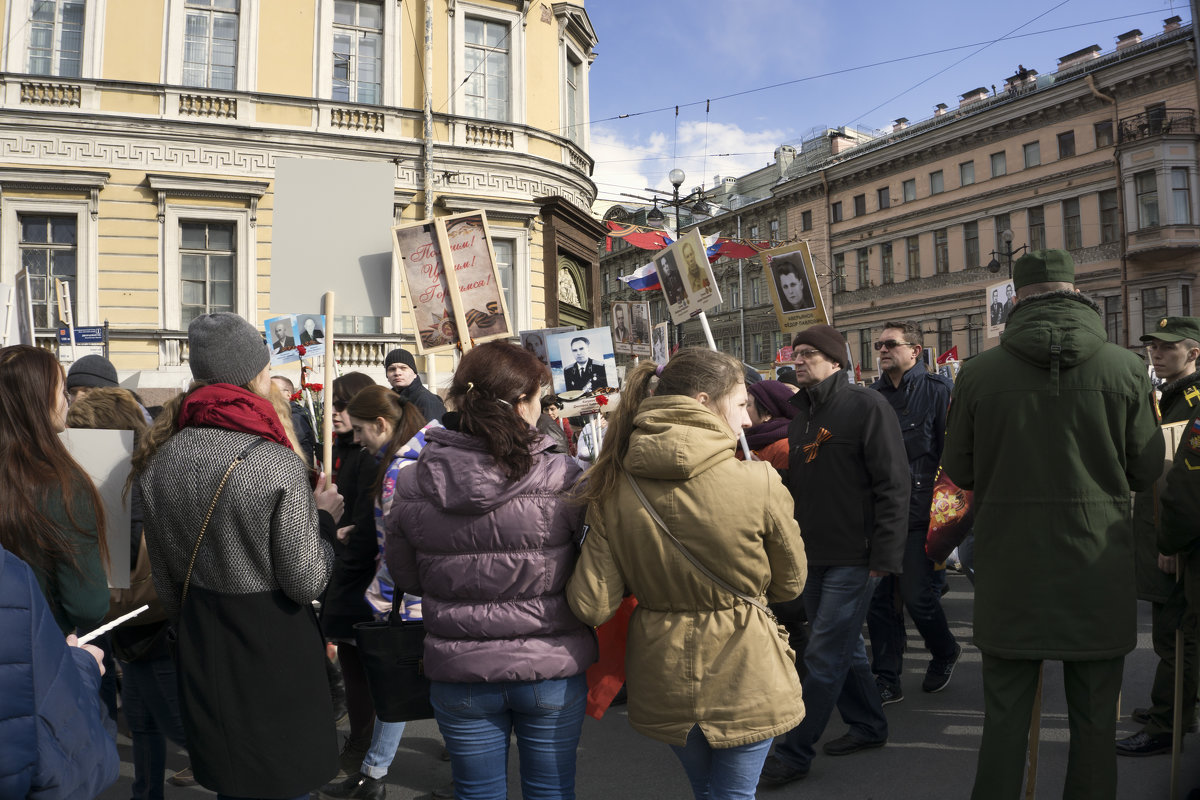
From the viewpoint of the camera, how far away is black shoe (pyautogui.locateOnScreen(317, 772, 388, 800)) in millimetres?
4094

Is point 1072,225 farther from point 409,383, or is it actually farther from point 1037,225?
point 409,383

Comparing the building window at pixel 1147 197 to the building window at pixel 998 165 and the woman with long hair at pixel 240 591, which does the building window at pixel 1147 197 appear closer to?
the building window at pixel 998 165

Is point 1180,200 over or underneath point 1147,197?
underneath

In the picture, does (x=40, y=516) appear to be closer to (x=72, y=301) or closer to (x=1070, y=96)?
(x=72, y=301)

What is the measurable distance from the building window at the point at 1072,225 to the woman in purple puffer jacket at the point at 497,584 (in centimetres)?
4357

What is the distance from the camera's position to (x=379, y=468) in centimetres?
411

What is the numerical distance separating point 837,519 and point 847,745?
3.94 feet

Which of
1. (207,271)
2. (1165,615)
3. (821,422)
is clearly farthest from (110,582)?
(207,271)

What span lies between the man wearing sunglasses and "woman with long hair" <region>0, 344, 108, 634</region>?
13.1ft

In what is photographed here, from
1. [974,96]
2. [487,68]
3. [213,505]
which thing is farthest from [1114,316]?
[213,505]

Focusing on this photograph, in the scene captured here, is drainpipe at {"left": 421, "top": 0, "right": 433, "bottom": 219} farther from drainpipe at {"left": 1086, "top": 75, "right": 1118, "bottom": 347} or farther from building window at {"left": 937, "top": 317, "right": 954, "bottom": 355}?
building window at {"left": 937, "top": 317, "right": 954, "bottom": 355}

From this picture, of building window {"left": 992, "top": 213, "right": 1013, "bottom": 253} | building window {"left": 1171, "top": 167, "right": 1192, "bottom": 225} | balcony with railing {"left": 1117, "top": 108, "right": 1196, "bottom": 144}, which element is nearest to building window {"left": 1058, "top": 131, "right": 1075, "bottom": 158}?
balcony with railing {"left": 1117, "top": 108, "right": 1196, "bottom": 144}

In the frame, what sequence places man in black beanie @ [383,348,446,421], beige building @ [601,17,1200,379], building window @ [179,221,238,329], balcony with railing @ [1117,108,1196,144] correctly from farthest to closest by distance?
beige building @ [601,17,1200,379] → balcony with railing @ [1117,108,1196,144] → building window @ [179,221,238,329] → man in black beanie @ [383,348,446,421]

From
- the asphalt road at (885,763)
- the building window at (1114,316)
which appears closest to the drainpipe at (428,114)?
the asphalt road at (885,763)
